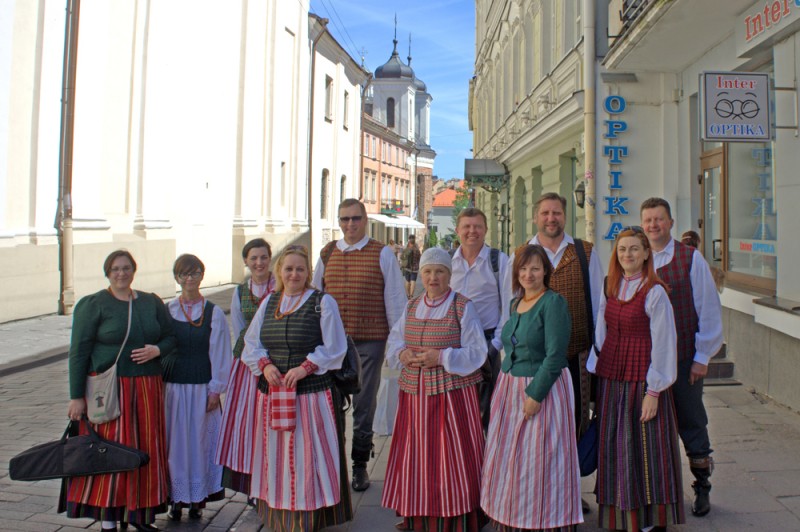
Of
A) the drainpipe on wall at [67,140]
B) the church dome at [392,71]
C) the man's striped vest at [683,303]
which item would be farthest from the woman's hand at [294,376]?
the church dome at [392,71]

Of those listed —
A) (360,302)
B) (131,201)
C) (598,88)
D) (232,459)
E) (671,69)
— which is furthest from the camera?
(131,201)

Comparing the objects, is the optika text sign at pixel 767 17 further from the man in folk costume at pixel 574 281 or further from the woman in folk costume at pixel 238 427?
the woman in folk costume at pixel 238 427

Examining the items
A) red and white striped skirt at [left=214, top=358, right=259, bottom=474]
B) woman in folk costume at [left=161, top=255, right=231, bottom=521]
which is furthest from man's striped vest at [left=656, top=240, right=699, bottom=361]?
woman in folk costume at [left=161, top=255, right=231, bottom=521]

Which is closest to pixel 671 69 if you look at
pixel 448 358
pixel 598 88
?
pixel 598 88

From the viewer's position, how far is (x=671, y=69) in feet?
32.1

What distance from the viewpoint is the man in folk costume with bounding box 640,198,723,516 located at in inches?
154

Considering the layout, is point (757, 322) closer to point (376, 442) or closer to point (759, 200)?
point (759, 200)

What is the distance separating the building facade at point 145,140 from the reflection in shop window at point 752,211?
11.1m

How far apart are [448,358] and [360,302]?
1187 millimetres

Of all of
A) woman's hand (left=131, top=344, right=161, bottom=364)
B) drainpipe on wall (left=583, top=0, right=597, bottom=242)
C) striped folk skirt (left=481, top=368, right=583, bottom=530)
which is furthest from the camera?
drainpipe on wall (left=583, top=0, right=597, bottom=242)

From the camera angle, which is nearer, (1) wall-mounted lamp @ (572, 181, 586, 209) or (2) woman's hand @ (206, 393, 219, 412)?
(2) woman's hand @ (206, 393, 219, 412)

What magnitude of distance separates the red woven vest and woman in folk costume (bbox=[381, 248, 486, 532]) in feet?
2.27

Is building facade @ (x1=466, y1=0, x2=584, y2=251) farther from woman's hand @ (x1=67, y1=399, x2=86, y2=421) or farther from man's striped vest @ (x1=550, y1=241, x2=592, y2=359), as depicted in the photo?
woman's hand @ (x1=67, y1=399, x2=86, y2=421)

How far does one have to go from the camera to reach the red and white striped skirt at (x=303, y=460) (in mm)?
3676
